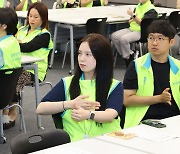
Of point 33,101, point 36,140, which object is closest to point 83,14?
point 33,101

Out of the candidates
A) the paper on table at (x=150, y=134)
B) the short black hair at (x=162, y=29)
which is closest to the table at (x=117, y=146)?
the paper on table at (x=150, y=134)

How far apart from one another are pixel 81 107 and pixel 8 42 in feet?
5.68

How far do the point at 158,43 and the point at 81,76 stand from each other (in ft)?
2.44

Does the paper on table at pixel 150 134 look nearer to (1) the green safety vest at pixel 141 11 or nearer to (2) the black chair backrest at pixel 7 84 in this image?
(2) the black chair backrest at pixel 7 84

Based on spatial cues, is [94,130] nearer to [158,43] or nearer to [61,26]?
[158,43]

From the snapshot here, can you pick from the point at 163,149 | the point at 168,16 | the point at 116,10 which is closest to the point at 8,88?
the point at 163,149

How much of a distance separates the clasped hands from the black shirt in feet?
2.13

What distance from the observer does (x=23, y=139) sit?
2340 millimetres

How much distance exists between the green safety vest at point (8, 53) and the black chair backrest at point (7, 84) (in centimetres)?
36

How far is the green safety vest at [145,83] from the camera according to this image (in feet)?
10.8

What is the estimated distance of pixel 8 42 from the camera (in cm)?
420

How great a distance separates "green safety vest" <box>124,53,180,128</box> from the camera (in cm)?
330

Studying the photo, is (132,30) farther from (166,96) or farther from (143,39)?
(166,96)

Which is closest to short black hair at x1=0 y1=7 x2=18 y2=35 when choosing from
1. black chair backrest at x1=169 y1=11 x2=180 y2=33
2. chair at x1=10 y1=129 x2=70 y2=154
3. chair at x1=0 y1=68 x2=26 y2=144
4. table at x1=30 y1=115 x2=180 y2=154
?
chair at x1=0 y1=68 x2=26 y2=144
